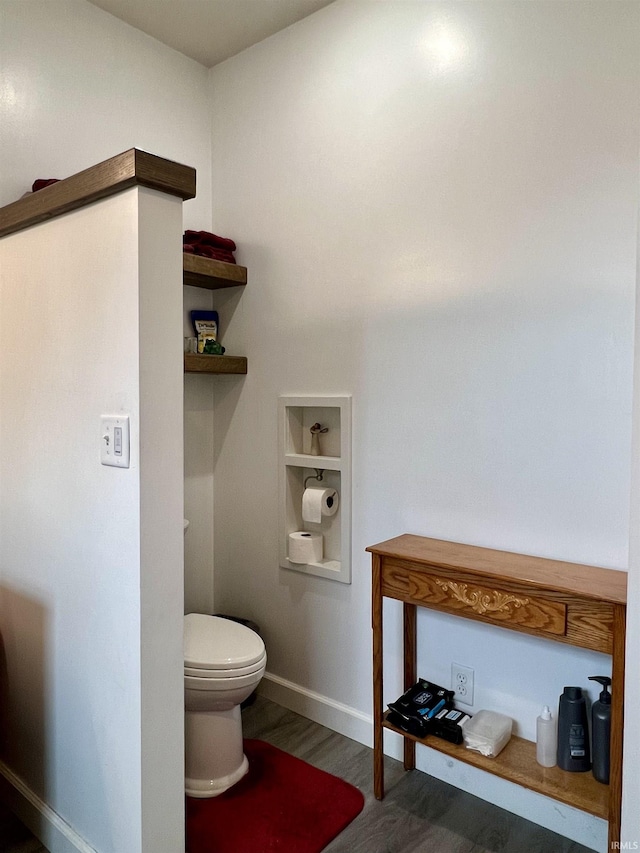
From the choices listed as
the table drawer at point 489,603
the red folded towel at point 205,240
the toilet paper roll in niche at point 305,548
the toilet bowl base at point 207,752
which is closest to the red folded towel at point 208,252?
the red folded towel at point 205,240

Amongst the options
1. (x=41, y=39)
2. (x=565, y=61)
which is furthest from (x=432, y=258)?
(x=41, y=39)

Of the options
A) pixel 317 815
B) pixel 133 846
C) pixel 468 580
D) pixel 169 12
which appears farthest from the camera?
pixel 169 12

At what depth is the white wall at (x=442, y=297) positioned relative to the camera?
1709mm

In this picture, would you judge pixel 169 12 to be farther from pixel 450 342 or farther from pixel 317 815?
pixel 317 815

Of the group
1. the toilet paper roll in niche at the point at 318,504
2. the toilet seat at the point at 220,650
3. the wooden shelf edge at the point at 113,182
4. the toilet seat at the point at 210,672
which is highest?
the wooden shelf edge at the point at 113,182

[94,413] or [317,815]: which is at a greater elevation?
[94,413]

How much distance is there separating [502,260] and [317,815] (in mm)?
1848

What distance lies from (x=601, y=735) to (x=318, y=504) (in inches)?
46.1

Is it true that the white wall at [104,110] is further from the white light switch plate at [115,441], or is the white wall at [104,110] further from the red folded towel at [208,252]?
the white light switch plate at [115,441]

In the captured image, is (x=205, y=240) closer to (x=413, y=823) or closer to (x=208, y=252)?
(x=208, y=252)

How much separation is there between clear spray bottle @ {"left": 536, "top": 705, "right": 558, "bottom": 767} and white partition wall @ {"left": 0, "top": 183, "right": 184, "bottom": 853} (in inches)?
40.1

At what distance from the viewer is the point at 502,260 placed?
1.88m

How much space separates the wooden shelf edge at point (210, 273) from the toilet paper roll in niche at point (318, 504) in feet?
3.19

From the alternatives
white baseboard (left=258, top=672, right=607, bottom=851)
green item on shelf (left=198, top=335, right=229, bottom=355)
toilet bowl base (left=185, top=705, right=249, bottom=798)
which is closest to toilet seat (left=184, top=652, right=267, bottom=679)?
toilet bowl base (left=185, top=705, right=249, bottom=798)
